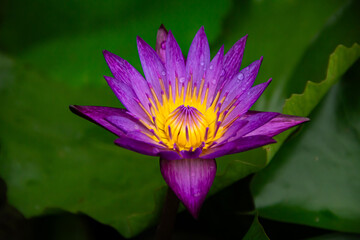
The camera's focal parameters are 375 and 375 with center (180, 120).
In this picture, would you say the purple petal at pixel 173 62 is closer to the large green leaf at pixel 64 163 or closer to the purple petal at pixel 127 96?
the purple petal at pixel 127 96

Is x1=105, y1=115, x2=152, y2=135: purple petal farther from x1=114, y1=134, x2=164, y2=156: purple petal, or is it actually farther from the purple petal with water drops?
the purple petal with water drops

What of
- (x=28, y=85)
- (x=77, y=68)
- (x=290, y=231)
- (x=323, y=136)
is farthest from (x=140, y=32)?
(x=290, y=231)

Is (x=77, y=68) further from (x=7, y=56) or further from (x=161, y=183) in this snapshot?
(x=161, y=183)

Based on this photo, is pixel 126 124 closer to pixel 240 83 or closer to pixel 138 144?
pixel 138 144

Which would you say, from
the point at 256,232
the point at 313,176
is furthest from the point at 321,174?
the point at 256,232

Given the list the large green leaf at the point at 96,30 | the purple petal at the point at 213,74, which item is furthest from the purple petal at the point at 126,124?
the large green leaf at the point at 96,30

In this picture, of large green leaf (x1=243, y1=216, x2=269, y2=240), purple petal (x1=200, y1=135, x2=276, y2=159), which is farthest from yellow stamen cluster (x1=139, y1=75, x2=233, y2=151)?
large green leaf (x1=243, y1=216, x2=269, y2=240)

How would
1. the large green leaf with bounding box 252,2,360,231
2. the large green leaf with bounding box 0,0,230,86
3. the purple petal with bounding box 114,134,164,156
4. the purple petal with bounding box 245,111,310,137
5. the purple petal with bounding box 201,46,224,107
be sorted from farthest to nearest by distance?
1. the large green leaf with bounding box 0,0,230,86
2. the large green leaf with bounding box 252,2,360,231
3. the purple petal with bounding box 201,46,224,107
4. the purple petal with bounding box 245,111,310,137
5. the purple petal with bounding box 114,134,164,156
